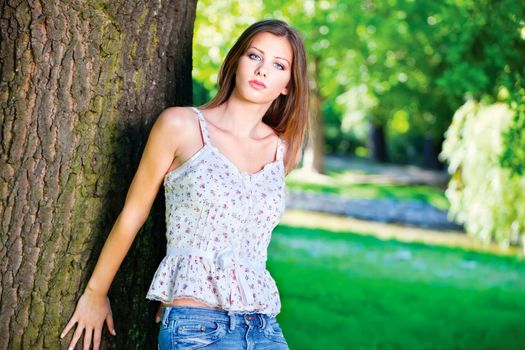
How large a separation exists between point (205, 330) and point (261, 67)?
39.5 inches

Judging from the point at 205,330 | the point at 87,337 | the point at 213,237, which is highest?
the point at 213,237

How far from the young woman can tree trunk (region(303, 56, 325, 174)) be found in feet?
51.4

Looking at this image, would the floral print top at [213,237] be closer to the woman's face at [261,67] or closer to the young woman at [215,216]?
the young woman at [215,216]

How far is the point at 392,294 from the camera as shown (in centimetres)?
778

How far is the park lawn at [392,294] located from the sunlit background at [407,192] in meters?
0.02

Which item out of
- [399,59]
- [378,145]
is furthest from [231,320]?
[378,145]

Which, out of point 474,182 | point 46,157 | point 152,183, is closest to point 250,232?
point 152,183

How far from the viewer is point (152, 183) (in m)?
2.71

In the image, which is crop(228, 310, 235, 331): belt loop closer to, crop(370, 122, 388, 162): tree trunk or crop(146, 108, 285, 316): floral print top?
crop(146, 108, 285, 316): floral print top

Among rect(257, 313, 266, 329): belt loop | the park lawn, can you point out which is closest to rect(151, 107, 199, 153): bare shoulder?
rect(257, 313, 266, 329): belt loop

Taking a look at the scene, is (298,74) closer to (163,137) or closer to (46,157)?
(163,137)

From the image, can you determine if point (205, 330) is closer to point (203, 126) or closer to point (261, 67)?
point (203, 126)

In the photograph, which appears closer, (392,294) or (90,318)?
(90,318)

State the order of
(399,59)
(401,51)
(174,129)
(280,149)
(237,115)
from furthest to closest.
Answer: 1. (399,59)
2. (401,51)
3. (280,149)
4. (237,115)
5. (174,129)
